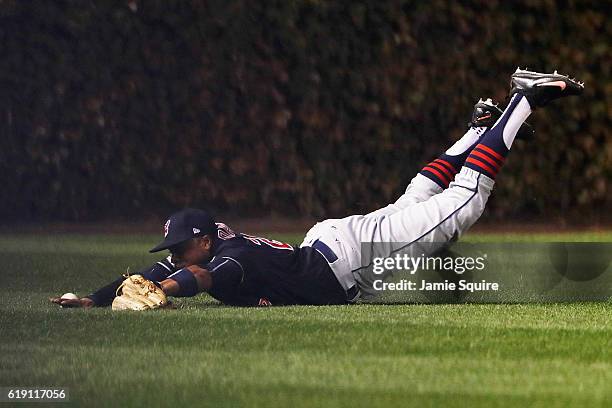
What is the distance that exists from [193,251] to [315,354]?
148cm

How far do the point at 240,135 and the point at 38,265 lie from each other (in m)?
3.41

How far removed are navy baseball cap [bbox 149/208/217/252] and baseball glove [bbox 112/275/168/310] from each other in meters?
0.19

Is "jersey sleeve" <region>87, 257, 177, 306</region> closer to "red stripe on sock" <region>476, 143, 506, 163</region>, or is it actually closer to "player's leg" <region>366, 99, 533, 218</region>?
"player's leg" <region>366, 99, 533, 218</region>

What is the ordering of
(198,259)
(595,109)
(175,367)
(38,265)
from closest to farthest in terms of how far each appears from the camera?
(175,367) → (198,259) → (38,265) → (595,109)

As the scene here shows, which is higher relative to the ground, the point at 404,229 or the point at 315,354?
the point at 404,229

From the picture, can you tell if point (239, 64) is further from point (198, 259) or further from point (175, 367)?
point (175, 367)

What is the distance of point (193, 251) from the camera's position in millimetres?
5488

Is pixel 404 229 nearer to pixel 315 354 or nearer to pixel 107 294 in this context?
pixel 107 294

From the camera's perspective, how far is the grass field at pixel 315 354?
11.3ft

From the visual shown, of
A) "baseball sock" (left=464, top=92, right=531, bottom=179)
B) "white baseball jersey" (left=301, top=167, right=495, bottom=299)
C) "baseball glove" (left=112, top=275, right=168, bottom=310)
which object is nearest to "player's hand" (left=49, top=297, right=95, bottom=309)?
"baseball glove" (left=112, top=275, right=168, bottom=310)

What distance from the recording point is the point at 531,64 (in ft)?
35.8

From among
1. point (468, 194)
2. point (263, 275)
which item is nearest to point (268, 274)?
point (263, 275)

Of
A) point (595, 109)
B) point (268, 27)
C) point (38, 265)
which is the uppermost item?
point (268, 27)

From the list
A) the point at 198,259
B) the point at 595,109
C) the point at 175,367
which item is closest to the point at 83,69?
the point at 595,109
